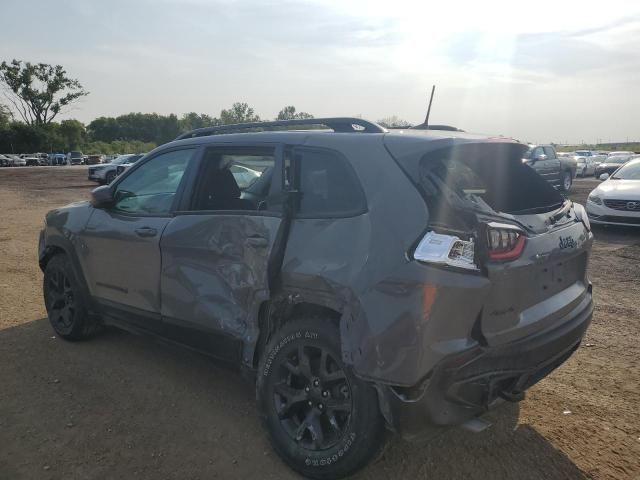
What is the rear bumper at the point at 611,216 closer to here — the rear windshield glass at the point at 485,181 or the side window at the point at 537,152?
the side window at the point at 537,152

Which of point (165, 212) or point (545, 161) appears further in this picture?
point (545, 161)

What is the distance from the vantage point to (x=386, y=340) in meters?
2.44

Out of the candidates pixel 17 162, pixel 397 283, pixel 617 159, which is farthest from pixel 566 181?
pixel 17 162

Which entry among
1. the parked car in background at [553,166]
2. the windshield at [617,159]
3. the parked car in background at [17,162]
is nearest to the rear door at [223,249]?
the parked car in background at [553,166]

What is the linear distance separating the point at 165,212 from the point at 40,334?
2.15 m

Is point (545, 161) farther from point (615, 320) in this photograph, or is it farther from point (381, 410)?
point (381, 410)

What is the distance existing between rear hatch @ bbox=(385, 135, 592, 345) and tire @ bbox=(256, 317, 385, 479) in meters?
0.67

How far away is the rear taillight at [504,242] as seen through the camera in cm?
248

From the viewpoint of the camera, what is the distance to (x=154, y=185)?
421 centimetres

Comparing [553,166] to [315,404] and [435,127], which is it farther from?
[315,404]

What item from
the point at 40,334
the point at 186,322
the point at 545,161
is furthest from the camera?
the point at 545,161

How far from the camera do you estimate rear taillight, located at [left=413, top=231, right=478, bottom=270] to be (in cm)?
242

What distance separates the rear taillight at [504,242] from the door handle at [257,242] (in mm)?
1207

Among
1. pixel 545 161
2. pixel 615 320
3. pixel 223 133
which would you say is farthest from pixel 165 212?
pixel 545 161
